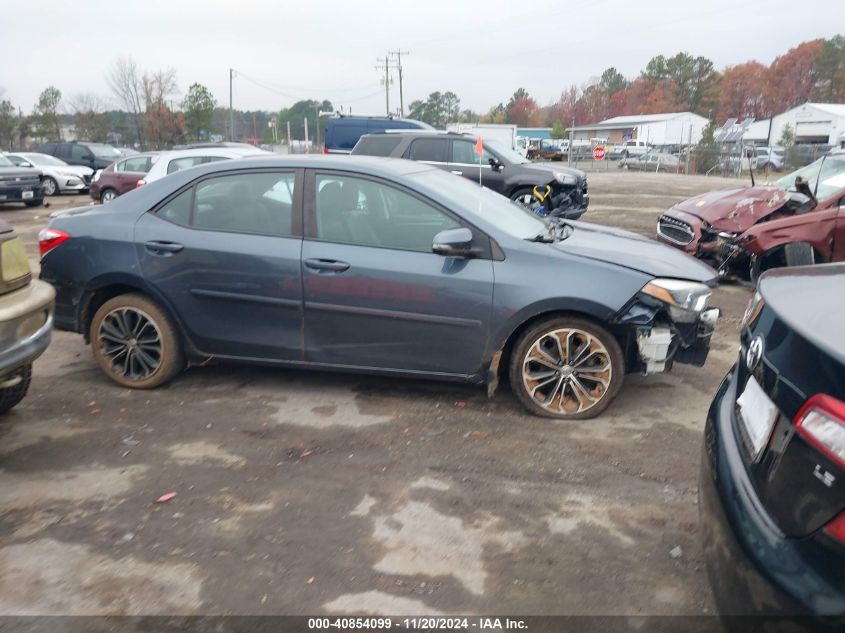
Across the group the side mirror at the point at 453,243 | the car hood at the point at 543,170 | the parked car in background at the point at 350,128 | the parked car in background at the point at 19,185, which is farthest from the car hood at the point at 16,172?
the side mirror at the point at 453,243

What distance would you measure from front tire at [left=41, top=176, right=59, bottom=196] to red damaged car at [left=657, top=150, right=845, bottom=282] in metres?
17.9

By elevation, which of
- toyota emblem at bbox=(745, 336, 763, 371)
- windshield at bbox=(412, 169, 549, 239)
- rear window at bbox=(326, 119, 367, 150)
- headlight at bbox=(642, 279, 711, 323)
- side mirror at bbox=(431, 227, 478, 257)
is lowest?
headlight at bbox=(642, 279, 711, 323)

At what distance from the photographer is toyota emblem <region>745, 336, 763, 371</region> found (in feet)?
7.47

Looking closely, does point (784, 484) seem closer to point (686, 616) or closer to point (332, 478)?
point (686, 616)

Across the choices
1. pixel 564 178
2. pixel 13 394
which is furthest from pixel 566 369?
pixel 564 178

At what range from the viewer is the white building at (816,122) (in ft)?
200

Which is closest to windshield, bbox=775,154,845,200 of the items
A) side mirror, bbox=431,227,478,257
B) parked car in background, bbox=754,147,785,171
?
side mirror, bbox=431,227,478,257

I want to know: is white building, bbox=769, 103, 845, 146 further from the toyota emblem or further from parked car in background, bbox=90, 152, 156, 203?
the toyota emblem

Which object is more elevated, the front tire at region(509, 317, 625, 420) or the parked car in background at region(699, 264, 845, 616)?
the parked car in background at region(699, 264, 845, 616)

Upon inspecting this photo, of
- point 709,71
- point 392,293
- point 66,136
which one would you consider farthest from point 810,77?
point 392,293

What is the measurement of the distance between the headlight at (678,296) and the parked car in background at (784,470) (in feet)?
6.03

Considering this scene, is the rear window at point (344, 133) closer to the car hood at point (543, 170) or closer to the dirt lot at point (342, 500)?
the car hood at point (543, 170)

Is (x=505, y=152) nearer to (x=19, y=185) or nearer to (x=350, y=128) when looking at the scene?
(x=350, y=128)

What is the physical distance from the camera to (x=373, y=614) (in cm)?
275
